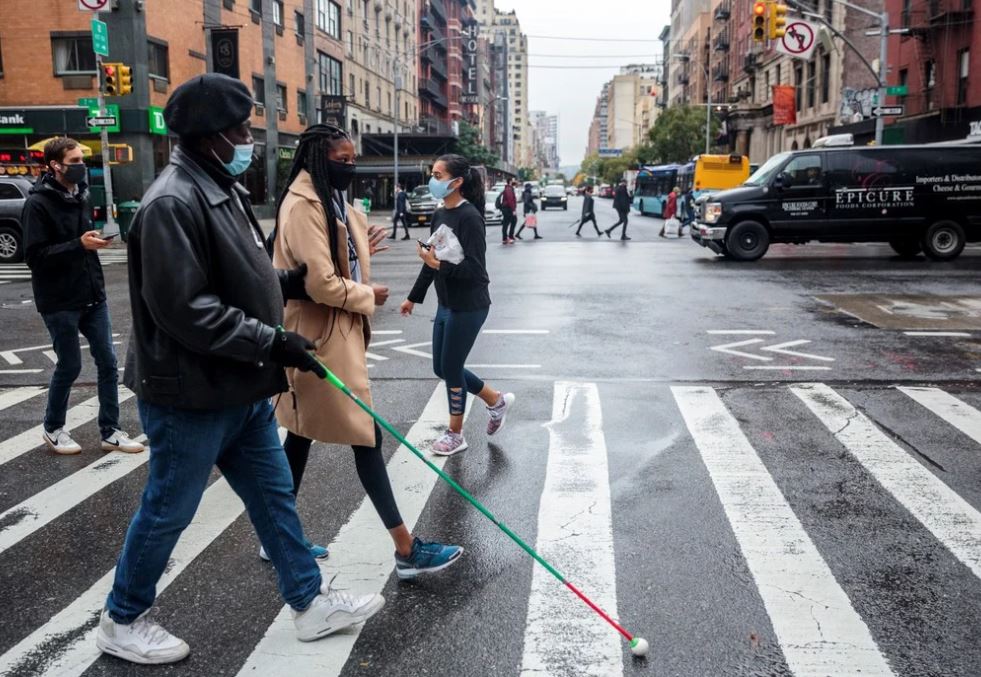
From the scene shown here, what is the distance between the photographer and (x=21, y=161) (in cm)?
3111

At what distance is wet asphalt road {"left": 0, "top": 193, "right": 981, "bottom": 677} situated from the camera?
3506 millimetres

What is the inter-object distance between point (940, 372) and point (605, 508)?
16.4 feet

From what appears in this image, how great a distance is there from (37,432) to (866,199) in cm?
1678

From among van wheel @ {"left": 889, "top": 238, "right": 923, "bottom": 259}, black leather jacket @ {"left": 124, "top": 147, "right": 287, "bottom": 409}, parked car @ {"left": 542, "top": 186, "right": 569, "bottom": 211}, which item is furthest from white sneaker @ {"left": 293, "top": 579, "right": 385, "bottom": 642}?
parked car @ {"left": 542, "top": 186, "right": 569, "bottom": 211}

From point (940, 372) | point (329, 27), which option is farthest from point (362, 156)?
point (940, 372)

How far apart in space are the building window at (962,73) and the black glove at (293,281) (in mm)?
33113

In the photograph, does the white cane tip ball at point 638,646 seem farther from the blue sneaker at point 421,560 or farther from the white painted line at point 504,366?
the white painted line at point 504,366

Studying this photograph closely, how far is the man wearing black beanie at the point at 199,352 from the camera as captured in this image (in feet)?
10.1

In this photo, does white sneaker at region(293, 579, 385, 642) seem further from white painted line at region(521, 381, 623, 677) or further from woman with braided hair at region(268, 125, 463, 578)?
white painted line at region(521, 381, 623, 677)

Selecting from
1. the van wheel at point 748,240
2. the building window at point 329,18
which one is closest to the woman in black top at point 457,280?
the van wheel at point 748,240

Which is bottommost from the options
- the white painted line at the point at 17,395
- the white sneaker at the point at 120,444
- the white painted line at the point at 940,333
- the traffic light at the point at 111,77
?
the white painted line at the point at 17,395

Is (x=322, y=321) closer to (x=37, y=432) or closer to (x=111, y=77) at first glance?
(x=37, y=432)

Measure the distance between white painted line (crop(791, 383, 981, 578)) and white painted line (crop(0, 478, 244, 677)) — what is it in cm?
356

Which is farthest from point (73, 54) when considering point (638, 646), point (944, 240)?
point (638, 646)
